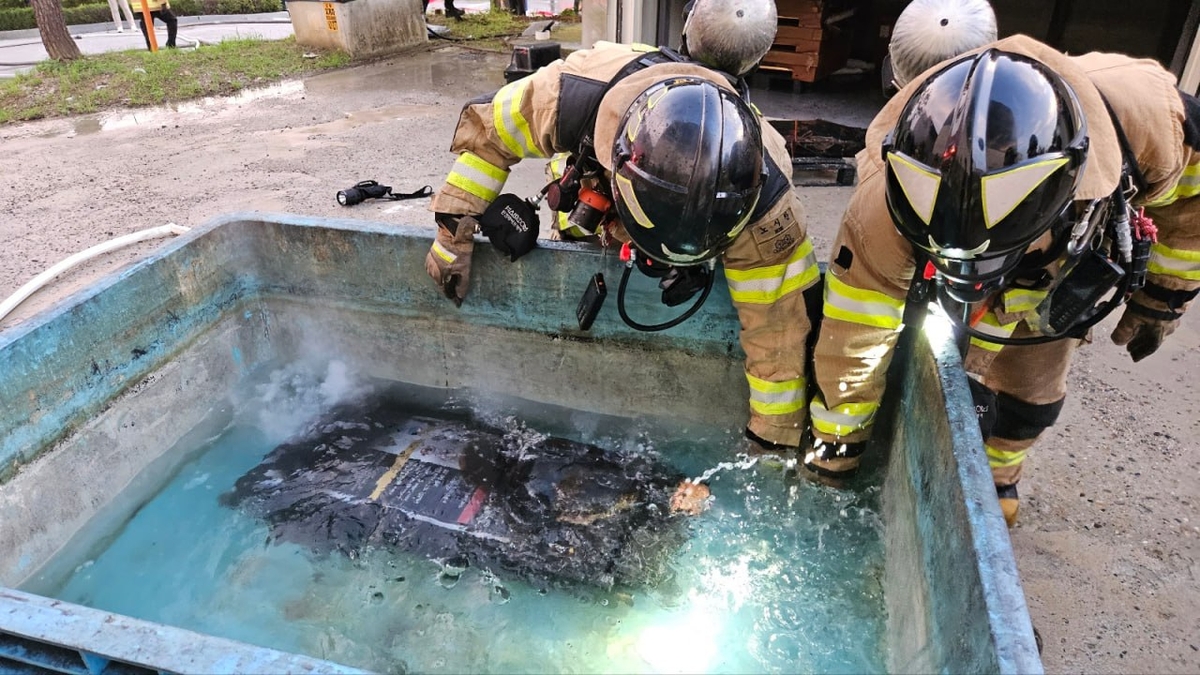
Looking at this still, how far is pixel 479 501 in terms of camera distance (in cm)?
234

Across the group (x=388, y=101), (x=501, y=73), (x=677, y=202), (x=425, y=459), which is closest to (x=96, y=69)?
(x=388, y=101)

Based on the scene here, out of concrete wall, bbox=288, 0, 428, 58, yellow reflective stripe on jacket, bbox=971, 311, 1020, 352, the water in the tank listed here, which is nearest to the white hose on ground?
the water in the tank

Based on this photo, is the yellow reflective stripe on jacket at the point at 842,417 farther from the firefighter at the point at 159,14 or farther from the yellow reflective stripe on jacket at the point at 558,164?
the firefighter at the point at 159,14

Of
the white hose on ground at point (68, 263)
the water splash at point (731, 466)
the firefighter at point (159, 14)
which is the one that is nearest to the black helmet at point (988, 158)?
the water splash at point (731, 466)

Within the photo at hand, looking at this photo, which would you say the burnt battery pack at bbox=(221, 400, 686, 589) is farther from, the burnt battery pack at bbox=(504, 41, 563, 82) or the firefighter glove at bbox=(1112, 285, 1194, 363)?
the burnt battery pack at bbox=(504, 41, 563, 82)

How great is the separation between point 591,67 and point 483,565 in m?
1.56

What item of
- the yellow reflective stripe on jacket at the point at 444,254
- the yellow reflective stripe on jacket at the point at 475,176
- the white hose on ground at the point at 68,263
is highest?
the yellow reflective stripe on jacket at the point at 475,176

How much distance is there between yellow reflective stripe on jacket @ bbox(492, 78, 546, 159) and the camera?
2379 millimetres

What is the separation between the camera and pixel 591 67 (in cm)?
235

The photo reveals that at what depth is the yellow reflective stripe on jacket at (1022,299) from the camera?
2082 mm

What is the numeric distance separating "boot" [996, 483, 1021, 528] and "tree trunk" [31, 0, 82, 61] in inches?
483

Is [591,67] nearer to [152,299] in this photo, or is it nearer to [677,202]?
[677,202]

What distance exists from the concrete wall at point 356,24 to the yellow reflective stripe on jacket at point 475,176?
28.5 ft

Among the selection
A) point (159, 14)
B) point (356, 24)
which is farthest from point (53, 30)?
point (356, 24)
